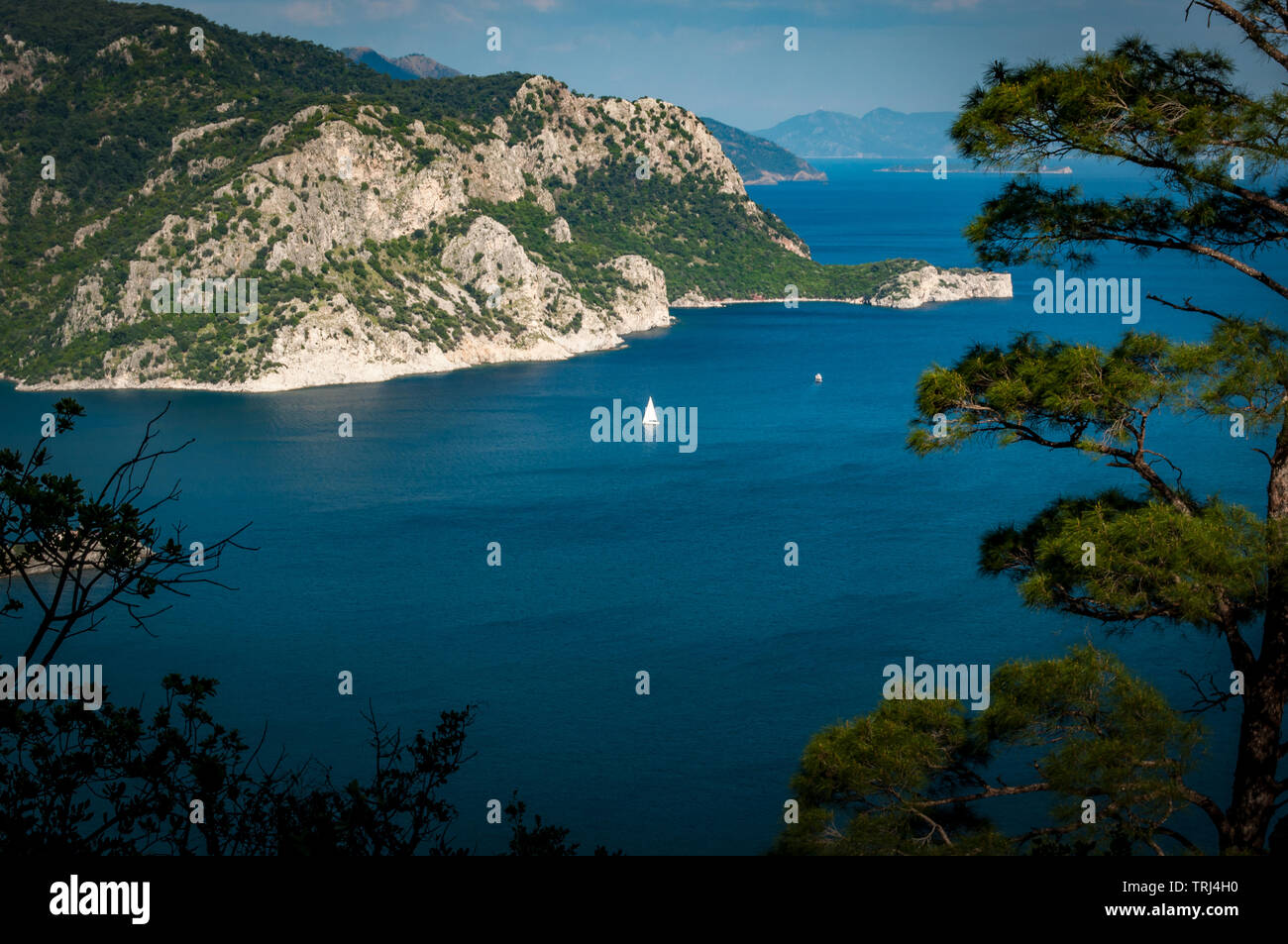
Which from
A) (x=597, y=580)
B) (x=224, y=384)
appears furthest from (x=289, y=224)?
(x=597, y=580)

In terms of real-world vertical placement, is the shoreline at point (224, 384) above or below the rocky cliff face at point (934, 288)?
below

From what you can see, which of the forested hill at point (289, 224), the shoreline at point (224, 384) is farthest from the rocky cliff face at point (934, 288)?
the shoreline at point (224, 384)

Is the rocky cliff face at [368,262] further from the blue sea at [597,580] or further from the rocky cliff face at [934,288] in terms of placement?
the rocky cliff face at [934,288]

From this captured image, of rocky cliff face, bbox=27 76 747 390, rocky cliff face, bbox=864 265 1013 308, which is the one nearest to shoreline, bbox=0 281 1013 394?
rocky cliff face, bbox=27 76 747 390

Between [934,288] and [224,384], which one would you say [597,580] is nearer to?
[224,384]

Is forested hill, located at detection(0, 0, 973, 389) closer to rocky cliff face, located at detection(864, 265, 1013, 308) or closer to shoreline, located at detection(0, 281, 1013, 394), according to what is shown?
shoreline, located at detection(0, 281, 1013, 394)
